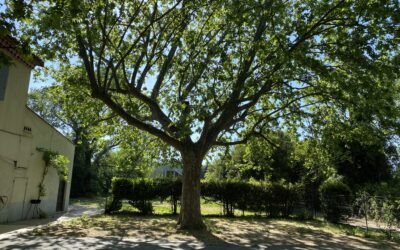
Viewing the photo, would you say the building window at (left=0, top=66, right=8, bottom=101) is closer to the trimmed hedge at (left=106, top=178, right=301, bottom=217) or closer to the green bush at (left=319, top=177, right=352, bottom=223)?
the trimmed hedge at (left=106, top=178, right=301, bottom=217)

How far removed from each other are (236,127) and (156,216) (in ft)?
20.7

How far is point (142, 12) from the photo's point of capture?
14.7m

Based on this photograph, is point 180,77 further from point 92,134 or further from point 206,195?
point 206,195

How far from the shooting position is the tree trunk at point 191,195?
14.7m

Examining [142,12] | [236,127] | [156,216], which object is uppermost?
[142,12]

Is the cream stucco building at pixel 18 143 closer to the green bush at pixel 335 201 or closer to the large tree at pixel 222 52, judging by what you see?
the large tree at pixel 222 52

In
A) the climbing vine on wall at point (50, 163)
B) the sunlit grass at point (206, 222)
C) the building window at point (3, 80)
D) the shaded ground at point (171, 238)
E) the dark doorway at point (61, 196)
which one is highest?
the building window at point (3, 80)

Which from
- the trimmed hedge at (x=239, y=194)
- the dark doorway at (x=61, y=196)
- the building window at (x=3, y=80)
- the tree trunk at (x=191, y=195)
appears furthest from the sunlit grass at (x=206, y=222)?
the building window at (x=3, y=80)

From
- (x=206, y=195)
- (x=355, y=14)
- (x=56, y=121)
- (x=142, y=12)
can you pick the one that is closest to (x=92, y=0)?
(x=142, y=12)

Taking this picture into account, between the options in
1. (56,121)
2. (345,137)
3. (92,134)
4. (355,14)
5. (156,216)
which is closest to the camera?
(355,14)

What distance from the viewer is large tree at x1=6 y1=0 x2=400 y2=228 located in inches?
444

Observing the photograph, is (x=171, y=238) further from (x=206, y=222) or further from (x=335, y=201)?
(x=335, y=201)

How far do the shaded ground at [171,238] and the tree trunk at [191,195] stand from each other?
1.93 feet

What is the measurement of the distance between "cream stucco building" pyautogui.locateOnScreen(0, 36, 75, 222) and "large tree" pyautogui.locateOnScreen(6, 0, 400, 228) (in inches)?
109
